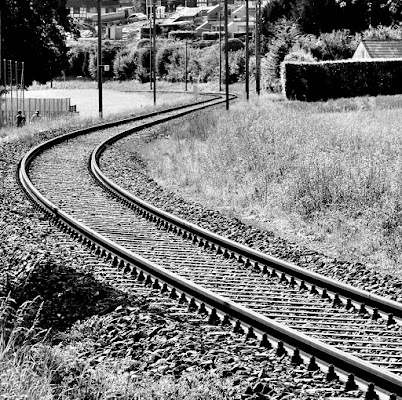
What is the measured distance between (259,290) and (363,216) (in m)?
4.27

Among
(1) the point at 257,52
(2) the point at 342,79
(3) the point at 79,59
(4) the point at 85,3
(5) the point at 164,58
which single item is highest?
(4) the point at 85,3

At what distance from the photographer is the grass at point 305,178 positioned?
39.2 feet

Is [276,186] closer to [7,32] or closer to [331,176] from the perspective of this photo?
[331,176]

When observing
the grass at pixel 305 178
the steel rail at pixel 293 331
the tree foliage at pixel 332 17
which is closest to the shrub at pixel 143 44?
the tree foliage at pixel 332 17

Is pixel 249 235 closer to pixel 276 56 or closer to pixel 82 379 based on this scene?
pixel 82 379

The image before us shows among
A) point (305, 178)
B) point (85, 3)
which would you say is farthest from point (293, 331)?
point (85, 3)

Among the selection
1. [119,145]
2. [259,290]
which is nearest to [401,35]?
[119,145]

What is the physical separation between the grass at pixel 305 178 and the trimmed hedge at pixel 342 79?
2668 centimetres

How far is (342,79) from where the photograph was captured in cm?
5191

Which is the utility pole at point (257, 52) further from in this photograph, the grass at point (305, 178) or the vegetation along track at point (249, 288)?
the vegetation along track at point (249, 288)

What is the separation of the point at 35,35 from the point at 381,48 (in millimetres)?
22405

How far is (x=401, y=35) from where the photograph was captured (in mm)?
66312

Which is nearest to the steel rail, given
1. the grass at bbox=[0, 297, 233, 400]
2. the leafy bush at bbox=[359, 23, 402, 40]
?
the grass at bbox=[0, 297, 233, 400]

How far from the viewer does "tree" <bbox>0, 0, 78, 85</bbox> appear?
5116 cm
